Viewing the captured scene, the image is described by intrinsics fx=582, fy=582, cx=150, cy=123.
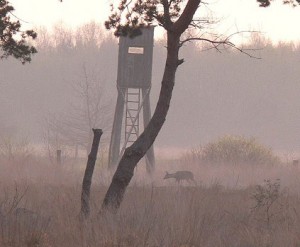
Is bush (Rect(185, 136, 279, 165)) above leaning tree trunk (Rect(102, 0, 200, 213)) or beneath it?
beneath

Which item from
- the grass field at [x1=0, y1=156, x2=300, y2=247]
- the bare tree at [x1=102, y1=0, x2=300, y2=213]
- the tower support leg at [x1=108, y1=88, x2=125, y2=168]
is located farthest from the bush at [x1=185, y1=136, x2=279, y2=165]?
the bare tree at [x1=102, y1=0, x2=300, y2=213]

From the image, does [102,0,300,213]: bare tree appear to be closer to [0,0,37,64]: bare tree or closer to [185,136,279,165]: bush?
[0,0,37,64]: bare tree

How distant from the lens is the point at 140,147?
28.6 ft

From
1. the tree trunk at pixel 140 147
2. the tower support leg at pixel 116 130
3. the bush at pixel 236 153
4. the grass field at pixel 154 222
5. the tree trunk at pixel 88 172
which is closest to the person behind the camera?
the grass field at pixel 154 222

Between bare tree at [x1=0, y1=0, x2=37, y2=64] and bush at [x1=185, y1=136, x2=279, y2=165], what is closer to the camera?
bare tree at [x1=0, y1=0, x2=37, y2=64]

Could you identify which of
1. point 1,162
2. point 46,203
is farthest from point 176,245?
point 1,162

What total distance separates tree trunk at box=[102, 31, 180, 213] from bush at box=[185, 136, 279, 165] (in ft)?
45.0

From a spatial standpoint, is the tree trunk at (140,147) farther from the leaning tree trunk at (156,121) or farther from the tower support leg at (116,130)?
the tower support leg at (116,130)

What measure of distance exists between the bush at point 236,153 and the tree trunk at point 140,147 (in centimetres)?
1373

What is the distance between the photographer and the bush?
888 inches

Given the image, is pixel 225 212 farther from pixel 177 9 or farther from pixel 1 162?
pixel 1 162

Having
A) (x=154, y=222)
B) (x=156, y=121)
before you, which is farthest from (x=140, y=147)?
(x=154, y=222)

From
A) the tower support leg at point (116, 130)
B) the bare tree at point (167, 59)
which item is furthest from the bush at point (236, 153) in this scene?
the bare tree at point (167, 59)

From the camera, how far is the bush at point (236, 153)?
Result: 888 inches
